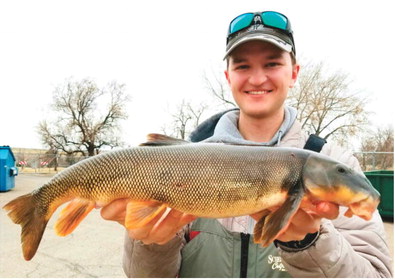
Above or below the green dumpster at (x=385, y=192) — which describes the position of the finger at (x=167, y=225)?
above

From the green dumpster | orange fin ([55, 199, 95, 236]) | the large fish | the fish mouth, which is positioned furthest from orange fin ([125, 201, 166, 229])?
the green dumpster

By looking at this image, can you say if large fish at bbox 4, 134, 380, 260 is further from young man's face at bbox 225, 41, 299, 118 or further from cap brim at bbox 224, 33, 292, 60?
cap brim at bbox 224, 33, 292, 60

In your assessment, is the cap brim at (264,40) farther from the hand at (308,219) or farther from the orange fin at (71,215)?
the orange fin at (71,215)

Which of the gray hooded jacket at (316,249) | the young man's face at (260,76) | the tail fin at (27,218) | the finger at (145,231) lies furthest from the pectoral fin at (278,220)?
the tail fin at (27,218)

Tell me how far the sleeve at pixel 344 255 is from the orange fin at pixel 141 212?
2.80 ft

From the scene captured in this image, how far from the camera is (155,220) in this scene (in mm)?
2225

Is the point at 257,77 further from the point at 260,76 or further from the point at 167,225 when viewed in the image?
the point at 167,225

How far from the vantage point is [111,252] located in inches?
252

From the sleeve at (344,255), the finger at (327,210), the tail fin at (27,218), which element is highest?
the finger at (327,210)

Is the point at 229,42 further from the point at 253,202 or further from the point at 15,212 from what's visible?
the point at 15,212

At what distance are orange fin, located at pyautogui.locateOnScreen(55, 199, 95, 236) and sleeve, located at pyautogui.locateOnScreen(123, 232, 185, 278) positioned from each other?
403 millimetres

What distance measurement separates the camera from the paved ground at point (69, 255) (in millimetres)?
5281

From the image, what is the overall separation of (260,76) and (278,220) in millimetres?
1341

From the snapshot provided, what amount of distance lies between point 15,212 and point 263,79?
217 cm
